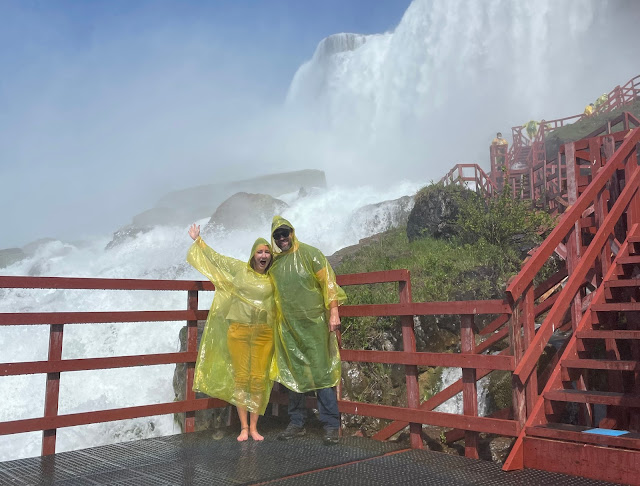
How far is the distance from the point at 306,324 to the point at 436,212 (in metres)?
10.9

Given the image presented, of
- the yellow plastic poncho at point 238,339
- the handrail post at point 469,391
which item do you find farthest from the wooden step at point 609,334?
the yellow plastic poncho at point 238,339

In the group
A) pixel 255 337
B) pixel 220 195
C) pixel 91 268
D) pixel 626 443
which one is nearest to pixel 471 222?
pixel 255 337

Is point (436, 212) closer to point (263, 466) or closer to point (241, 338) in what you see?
point (241, 338)

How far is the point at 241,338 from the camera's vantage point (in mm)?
4941

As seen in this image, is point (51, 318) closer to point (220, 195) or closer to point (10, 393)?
point (10, 393)

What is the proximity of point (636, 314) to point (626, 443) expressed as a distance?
1908mm

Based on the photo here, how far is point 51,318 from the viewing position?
4.45 metres

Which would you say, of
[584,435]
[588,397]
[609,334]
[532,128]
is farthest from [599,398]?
[532,128]

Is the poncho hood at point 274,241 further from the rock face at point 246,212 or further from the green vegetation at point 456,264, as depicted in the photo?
the rock face at point 246,212

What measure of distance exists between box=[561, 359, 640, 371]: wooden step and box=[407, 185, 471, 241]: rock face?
10.00 metres

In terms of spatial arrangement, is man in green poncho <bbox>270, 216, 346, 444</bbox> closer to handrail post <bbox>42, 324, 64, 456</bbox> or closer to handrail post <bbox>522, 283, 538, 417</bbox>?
handrail post <bbox>522, 283, 538, 417</bbox>

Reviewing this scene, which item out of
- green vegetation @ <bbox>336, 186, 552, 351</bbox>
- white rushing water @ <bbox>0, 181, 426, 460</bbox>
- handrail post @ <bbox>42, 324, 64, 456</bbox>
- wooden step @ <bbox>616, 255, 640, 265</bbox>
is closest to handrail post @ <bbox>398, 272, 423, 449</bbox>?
wooden step @ <bbox>616, 255, 640, 265</bbox>

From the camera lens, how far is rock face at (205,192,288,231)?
32281mm

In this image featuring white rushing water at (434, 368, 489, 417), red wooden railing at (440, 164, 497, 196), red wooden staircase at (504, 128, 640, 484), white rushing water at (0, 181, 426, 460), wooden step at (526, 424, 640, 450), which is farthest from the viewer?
red wooden railing at (440, 164, 497, 196)
